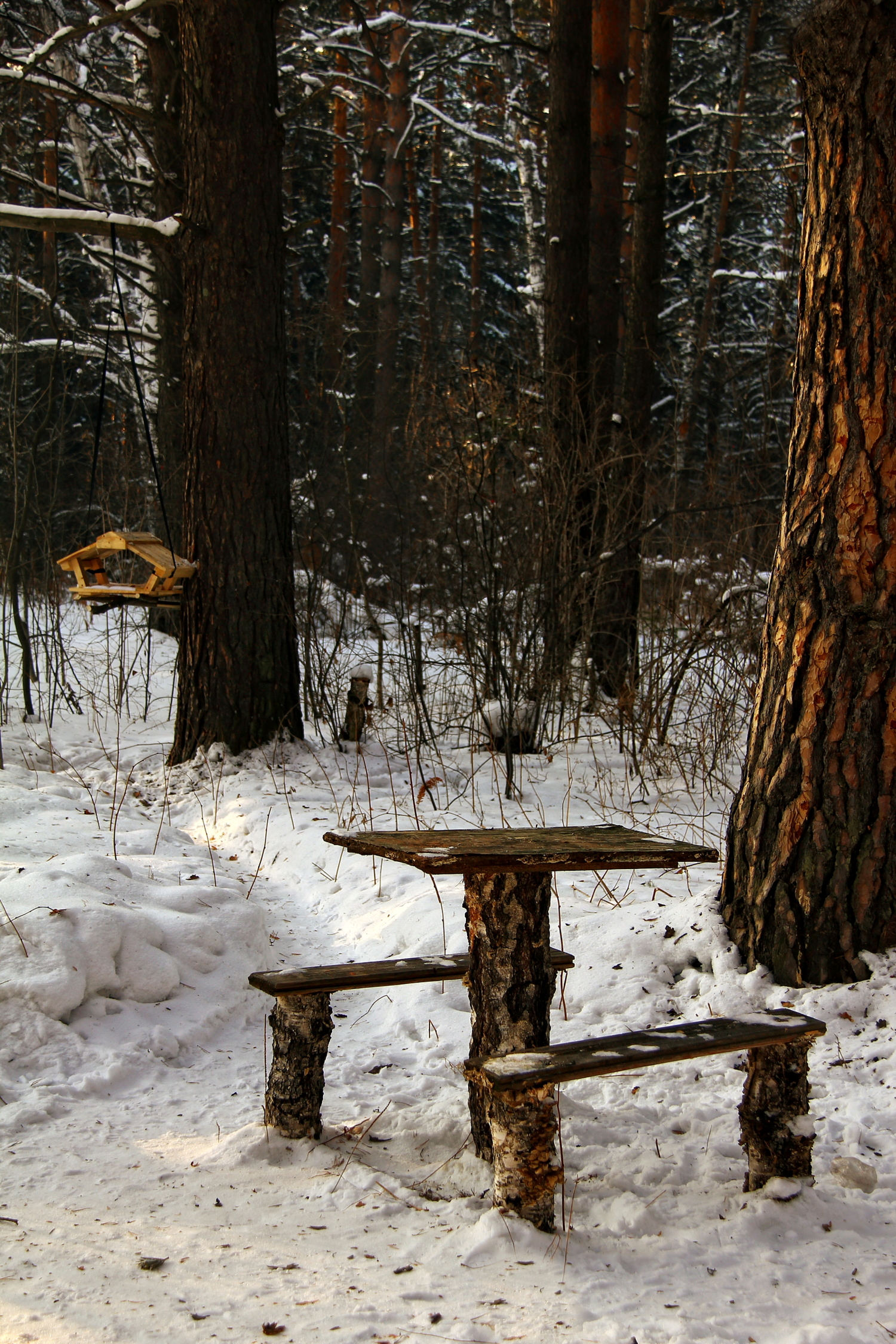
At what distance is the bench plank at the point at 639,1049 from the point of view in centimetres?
223

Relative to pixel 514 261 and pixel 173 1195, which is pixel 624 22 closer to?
pixel 173 1195

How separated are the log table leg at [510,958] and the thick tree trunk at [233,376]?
438cm

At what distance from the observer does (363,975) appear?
2.83 metres

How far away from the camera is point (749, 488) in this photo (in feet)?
33.8

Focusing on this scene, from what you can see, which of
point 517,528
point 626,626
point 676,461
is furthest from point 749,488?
point 517,528

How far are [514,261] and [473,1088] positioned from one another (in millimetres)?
24148

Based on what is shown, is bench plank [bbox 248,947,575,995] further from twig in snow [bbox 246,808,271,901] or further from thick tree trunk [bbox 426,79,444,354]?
thick tree trunk [bbox 426,79,444,354]

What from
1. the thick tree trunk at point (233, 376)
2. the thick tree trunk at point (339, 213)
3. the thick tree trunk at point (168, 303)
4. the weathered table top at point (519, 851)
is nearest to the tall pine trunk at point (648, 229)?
the thick tree trunk at point (233, 376)

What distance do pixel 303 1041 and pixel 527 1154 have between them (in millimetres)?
757

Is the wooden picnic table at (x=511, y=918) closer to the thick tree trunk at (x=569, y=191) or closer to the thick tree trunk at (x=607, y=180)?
the thick tree trunk at (x=569, y=191)

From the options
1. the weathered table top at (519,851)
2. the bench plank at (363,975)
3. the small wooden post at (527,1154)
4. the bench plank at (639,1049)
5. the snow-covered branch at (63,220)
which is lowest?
the small wooden post at (527,1154)

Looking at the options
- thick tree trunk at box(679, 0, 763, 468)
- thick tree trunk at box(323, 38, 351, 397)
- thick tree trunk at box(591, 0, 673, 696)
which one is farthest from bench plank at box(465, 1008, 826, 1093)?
thick tree trunk at box(323, 38, 351, 397)

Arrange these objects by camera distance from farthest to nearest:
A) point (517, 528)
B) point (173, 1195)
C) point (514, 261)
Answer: point (514, 261), point (517, 528), point (173, 1195)

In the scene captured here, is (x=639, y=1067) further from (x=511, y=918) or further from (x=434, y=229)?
(x=434, y=229)
